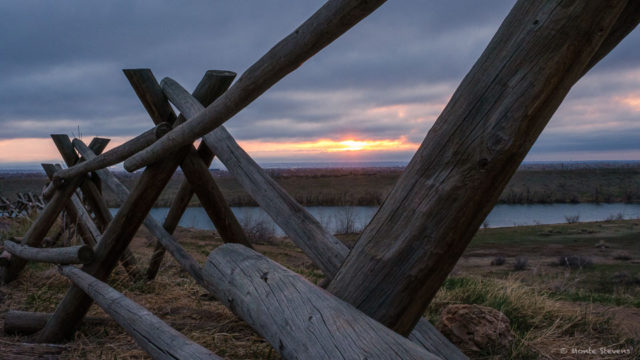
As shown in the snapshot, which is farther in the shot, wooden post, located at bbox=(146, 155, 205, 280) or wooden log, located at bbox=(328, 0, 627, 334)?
wooden post, located at bbox=(146, 155, 205, 280)

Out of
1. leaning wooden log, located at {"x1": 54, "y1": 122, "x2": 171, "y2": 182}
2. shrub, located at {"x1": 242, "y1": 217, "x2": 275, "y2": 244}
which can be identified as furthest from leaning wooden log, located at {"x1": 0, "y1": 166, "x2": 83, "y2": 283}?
shrub, located at {"x1": 242, "y1": 217, "x2": 275, "y2": 244}

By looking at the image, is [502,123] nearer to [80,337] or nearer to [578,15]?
[578,15]

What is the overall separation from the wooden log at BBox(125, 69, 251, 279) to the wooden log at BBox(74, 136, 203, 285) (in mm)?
313

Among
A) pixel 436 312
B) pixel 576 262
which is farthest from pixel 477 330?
pixel 576 262

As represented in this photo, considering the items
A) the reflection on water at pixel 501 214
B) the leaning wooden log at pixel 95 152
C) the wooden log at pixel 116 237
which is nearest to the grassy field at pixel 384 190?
the reflection on water at pixel 501 214

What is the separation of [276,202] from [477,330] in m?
1.79

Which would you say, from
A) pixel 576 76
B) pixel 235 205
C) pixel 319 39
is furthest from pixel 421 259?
pixel 235 205

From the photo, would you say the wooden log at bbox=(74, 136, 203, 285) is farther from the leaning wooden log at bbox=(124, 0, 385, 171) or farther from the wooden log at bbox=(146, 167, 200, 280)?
the leaning wooden log at bbox=(124, 0, 385, 171)

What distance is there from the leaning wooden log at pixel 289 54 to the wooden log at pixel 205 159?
0.74 metres

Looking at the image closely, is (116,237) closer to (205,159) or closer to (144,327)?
(205,159)

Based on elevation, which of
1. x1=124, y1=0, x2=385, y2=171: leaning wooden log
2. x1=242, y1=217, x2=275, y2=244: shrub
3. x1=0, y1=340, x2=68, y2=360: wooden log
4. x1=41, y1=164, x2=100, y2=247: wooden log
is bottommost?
x1=0, y1=340, x2=68, y2=360: wooden log

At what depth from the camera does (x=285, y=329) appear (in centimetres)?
129

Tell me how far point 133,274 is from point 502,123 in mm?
4673

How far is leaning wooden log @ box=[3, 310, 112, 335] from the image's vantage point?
3.42m
